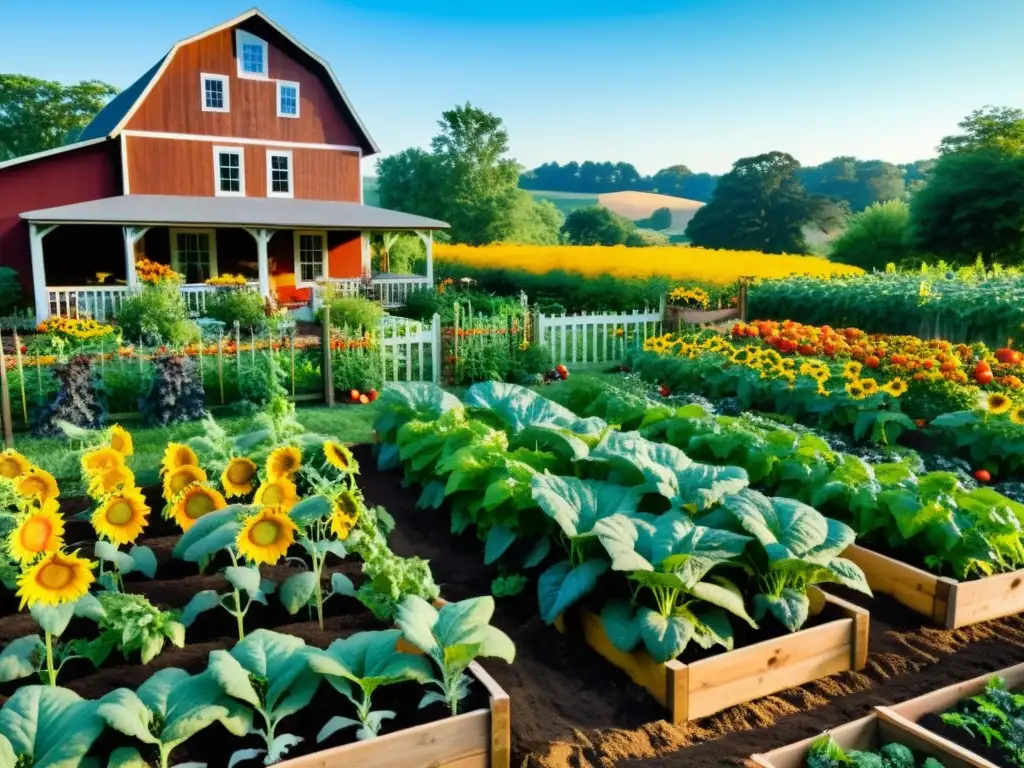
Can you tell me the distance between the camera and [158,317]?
15.0 meters

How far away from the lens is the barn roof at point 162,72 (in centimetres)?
2042

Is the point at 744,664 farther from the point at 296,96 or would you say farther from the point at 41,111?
the point at 41,111

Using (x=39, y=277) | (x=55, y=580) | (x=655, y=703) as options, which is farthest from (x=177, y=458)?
(x=39, y=277)

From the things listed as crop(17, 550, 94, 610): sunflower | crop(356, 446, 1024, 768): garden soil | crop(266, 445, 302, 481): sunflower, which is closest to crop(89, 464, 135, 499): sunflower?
crop(266, 445, 302, 481): sunflower

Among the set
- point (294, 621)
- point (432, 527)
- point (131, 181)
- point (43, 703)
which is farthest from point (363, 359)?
point (131, 181)

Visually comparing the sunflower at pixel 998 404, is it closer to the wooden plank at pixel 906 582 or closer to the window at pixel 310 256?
the wooden plank at pixel 906 582

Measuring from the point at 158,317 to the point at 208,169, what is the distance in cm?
813

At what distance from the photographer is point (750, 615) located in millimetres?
3846

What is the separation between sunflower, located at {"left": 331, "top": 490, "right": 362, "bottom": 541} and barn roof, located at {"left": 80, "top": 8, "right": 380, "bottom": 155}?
Result: 63.4 ft

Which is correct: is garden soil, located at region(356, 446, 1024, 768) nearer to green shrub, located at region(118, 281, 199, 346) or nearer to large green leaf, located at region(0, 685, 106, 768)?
large green leaf, located at region(0, 685, 106, 768)

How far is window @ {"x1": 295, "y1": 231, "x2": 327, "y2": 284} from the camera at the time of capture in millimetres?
23516

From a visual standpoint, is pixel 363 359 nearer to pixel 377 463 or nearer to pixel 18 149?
pixel 377 463

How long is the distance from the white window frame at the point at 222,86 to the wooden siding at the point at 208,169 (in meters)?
0.81

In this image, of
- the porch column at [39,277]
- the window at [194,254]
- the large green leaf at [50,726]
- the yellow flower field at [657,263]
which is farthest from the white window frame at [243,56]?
the large green leaf at [50,726]
